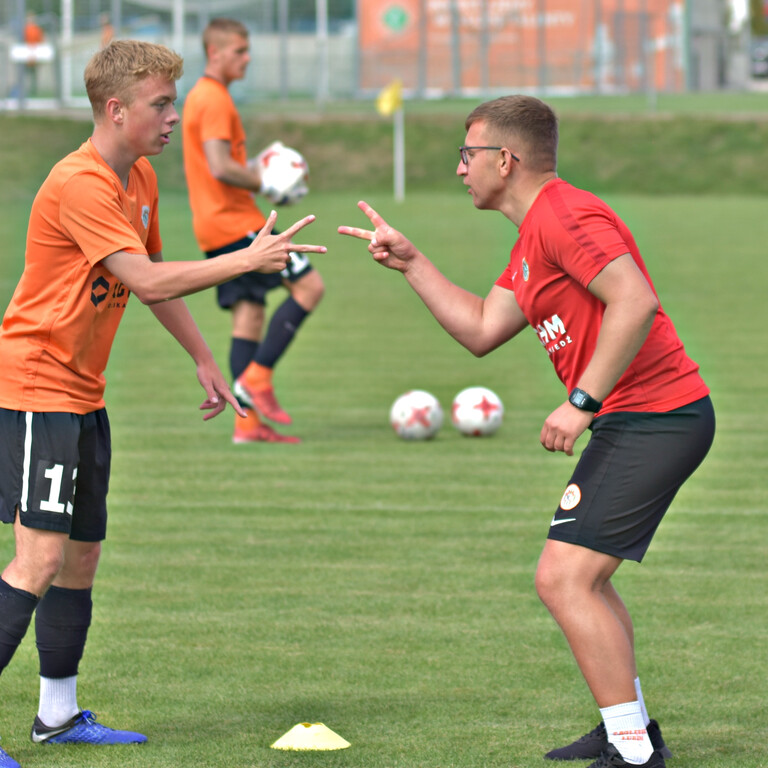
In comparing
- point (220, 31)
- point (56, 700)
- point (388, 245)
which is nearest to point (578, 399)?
point (388, 245)

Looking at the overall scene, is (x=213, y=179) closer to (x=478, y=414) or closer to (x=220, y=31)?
(x=220, y=31)

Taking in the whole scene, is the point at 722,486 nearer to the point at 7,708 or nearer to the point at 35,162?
the point at 7,708

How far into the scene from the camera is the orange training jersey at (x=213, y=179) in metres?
9.58

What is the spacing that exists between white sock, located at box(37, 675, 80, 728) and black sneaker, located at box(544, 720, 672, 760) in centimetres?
151

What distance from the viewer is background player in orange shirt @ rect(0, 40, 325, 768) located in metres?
4.14

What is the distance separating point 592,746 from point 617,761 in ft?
0.86

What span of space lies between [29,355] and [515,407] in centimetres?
685

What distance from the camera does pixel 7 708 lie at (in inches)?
193

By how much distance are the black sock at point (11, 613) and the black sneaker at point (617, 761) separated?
Answer: 170cm

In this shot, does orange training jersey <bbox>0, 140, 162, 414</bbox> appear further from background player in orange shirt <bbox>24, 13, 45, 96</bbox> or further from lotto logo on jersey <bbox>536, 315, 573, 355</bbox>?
background player in orange shirt <bbox>24, 13, 45, 96</bbox>

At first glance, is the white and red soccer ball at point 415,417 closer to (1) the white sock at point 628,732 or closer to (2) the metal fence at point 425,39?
(1) the white sock at point 628,732

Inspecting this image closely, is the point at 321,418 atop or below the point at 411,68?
below

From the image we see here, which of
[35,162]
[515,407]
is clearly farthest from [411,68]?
[515,407]

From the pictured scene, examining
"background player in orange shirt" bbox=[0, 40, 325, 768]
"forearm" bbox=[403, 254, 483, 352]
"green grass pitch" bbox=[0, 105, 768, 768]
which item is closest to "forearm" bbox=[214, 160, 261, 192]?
"green grass pitch" bbox=[0, 105, 768, 768]
